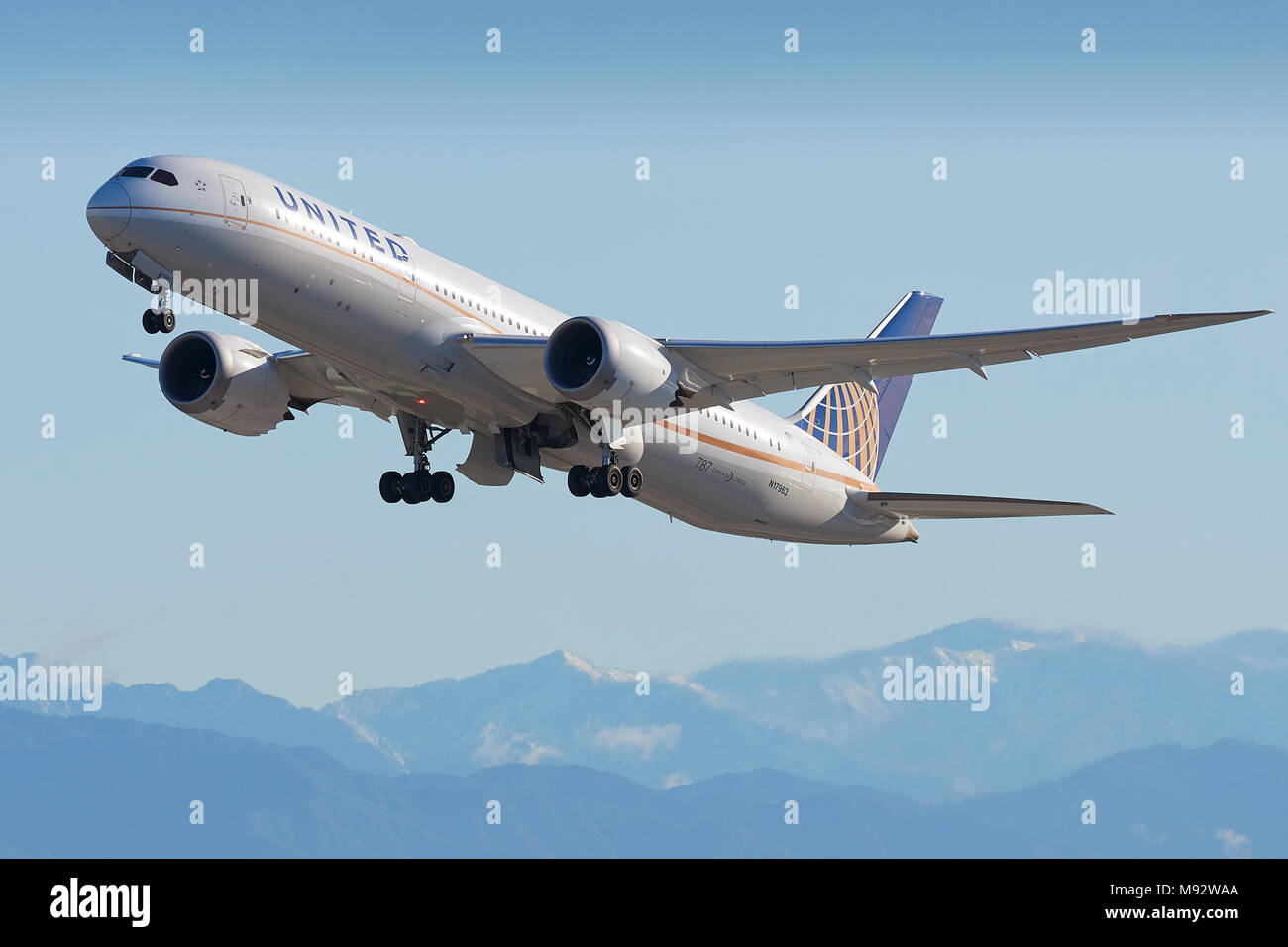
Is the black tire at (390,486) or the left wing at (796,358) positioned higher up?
the left wing at (796,358)

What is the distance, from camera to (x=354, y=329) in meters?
27.6

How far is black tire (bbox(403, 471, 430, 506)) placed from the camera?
3425 centimetres

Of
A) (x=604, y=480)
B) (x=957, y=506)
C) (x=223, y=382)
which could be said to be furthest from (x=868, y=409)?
(x=223, y=382)

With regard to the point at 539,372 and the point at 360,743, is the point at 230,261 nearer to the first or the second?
the point at 539,372

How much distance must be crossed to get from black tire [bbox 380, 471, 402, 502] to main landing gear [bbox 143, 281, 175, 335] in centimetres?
927

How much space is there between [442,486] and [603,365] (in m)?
7.03

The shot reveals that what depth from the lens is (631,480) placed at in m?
31.8

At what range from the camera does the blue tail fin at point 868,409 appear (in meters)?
39.9

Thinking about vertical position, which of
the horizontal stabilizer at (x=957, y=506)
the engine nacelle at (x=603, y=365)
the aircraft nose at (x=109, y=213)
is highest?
the aircraft nose at (x=109, y=213)

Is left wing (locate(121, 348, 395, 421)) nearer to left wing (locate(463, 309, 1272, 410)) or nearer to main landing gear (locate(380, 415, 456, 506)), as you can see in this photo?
main landing gear (locate(380, 415, 456, 506))

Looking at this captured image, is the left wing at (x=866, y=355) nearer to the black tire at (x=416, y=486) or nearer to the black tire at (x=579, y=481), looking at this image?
the black tire at (x=579, y=481)

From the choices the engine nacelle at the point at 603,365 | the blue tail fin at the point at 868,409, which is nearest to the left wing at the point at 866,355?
the engine nacelle at the point at 603,365
